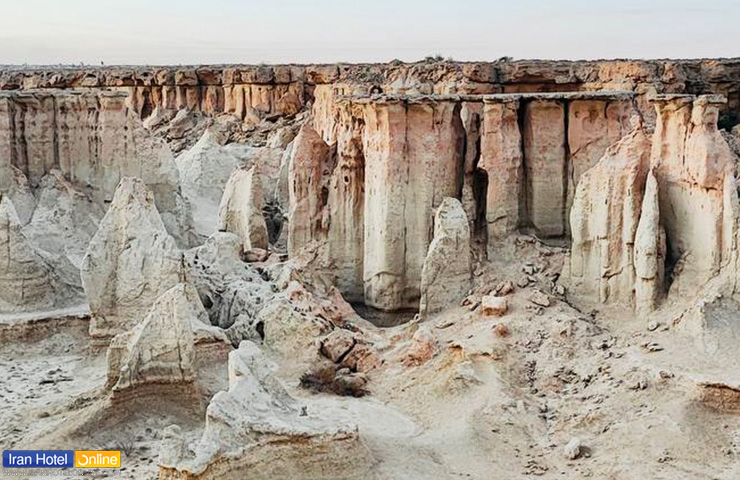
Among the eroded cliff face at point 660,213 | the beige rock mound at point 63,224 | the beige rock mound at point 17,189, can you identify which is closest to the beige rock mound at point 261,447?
the eroded cliff face at point 660,213

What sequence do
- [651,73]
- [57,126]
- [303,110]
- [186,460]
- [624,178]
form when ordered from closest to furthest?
[186,460]
[624,178]
[57,126]
[651,73]
[303,110]

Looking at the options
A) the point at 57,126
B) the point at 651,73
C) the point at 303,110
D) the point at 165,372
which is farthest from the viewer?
the point at 303,110

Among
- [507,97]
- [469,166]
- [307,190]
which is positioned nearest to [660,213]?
Answer: [507,97]

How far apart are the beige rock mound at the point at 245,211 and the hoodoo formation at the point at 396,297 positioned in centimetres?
5

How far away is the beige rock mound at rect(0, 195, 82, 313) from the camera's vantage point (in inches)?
647

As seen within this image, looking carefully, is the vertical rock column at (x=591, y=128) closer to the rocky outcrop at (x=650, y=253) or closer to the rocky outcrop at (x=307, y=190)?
the rocky outcrop at (x=650, y=253)

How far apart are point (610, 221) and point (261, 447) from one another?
6293 millimetres

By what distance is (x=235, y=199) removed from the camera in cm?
2080

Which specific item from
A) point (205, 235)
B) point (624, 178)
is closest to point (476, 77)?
point (205, 235)

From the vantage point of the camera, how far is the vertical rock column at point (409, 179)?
16.0 m

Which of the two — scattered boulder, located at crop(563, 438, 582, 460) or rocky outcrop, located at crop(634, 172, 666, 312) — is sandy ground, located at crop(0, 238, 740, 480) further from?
rocky outcrop, located at crop(634, 172, 666, 312)

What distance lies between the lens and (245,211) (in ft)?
66.6

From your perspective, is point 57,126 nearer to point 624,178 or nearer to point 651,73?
point 624,178

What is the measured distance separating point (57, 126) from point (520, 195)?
9.57 meters
